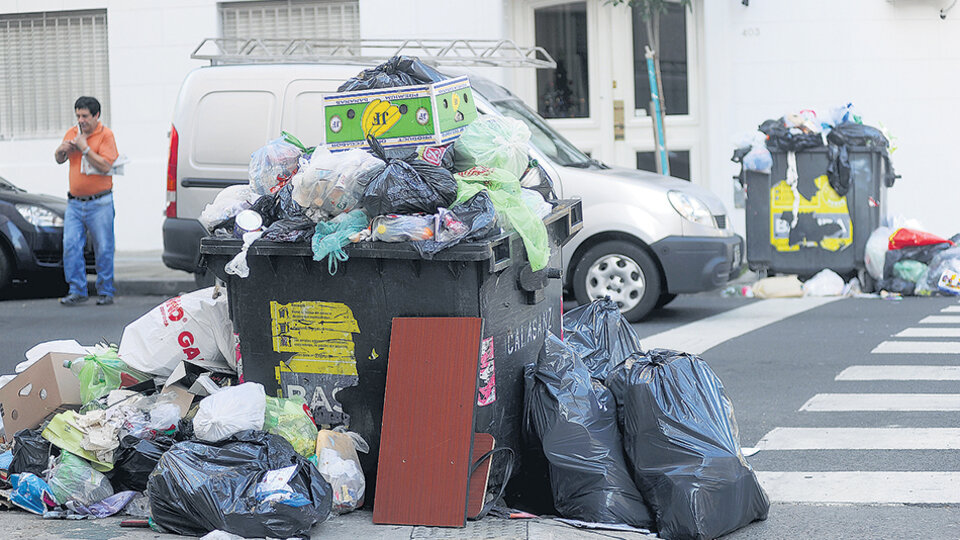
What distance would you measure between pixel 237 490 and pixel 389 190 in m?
1.26

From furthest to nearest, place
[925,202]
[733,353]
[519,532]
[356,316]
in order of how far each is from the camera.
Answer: [925,202] → [733,353] → [356,316] → [519,532]

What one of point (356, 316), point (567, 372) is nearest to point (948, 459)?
point (567, 372)

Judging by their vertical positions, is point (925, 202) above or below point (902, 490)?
above

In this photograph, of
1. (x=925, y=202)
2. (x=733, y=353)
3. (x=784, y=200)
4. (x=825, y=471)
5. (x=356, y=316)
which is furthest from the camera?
(x=925, y=202)

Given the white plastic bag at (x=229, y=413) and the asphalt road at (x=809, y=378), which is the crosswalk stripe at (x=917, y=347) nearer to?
the asphalt road at (x=809, y=378)

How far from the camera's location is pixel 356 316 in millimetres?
4766

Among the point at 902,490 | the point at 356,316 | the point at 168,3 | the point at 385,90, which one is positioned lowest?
the point at 902,490

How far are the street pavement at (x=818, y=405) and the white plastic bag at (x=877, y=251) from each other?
0.39 m

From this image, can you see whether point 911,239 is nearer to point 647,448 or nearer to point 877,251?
point 877,251

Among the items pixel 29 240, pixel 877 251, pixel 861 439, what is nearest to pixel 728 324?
pixel 877 251

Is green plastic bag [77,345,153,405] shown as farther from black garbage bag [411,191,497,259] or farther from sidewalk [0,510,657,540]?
black garbage bag [411,191,497,259]

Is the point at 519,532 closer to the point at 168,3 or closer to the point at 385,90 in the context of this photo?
the point at 385,90

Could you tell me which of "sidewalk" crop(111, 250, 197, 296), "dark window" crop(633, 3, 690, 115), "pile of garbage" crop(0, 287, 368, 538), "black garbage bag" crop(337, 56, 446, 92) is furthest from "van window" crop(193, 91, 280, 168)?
"dark window" crop(633, 3, 690, 115)

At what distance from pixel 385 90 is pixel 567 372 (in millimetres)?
1392
